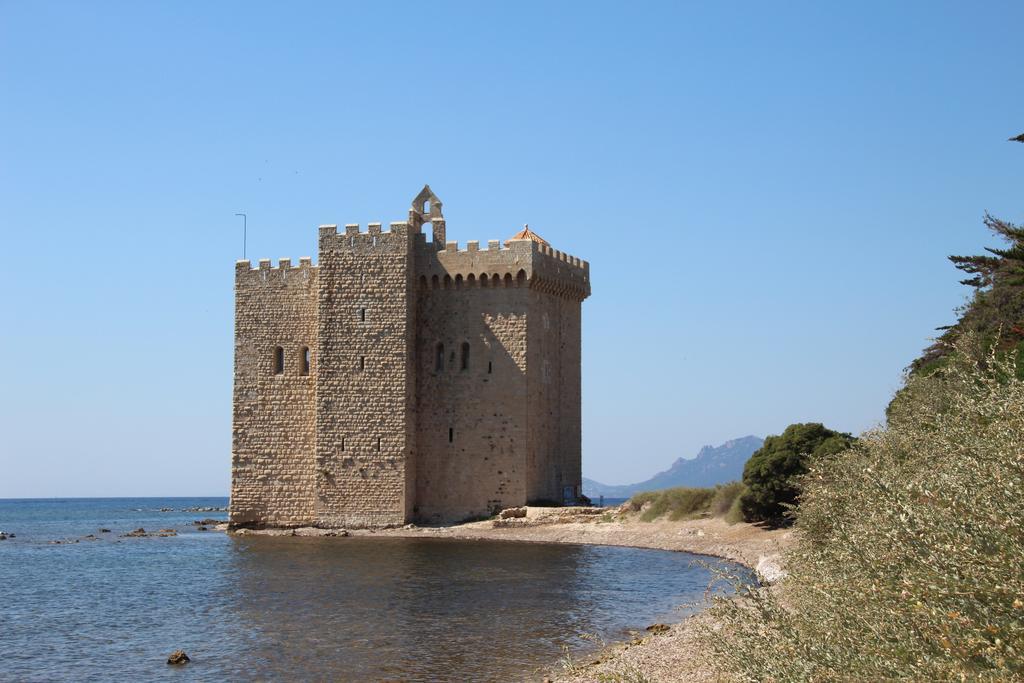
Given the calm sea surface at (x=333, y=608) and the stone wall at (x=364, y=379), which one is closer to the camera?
the calm sea surface at (x=333, y=608)

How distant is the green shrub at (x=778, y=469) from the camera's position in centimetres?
2380

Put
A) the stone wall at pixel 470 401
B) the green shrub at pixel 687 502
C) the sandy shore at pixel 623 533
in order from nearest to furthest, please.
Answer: the sandy shore at pixel 623 533 < the green shrub at pixel 687 502 < the stone wall at pixel 470 401

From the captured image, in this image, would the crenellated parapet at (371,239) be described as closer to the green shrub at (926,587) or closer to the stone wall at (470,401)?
the stone wall at (470,401)

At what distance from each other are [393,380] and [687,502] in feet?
28.2

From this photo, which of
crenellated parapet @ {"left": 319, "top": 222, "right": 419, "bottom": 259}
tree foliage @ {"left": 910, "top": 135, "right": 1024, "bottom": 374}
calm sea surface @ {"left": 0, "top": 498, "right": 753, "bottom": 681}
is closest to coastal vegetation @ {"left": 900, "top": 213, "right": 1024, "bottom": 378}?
tree foliage @ {"left": 910, "top": 135, "right": 1024, "bottom": 374}

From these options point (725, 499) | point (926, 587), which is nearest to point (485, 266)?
point (725, 499)

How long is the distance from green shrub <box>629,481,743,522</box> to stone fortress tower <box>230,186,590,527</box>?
2.92 metres

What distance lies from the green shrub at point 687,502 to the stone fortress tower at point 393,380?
2.92 meters

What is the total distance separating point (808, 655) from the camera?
6.68 metres

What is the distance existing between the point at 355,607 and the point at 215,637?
104 inches

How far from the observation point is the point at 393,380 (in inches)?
1121

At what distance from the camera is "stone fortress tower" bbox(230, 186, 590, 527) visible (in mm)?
28578

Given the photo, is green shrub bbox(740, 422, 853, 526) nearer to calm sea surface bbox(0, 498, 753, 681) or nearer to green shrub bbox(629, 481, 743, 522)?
calm sea surface bbox(0, 498, 753, 681)

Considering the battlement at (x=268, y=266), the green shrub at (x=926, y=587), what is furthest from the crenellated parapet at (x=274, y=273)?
the green shrub at (x=926, y=587)
